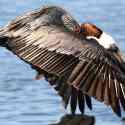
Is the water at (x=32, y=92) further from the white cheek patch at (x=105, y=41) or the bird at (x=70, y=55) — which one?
the white cheek patch at (x=105, y=41)

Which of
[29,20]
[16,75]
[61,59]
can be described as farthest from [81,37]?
[16,75]

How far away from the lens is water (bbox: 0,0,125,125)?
10.1 meters

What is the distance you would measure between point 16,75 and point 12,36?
234 cm

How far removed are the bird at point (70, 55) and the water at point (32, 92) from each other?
11.7 inches

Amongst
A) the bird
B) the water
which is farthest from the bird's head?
the water

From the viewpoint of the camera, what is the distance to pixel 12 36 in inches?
393

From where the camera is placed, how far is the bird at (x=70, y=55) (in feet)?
28.6

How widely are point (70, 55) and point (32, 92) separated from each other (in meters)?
2.34

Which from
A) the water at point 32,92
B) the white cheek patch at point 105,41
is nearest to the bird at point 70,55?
the white cheek patch at point 105,41

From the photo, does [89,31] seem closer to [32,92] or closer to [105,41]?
[105,41]

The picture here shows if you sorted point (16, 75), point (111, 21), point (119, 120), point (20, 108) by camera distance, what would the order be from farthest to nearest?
point (111, 21), point (16, 75), point (20, 108), point (119, 120)

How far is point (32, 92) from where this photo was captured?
37.1 ft

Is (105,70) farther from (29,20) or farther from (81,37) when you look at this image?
(29,20)

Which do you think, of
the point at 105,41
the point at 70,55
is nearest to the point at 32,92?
the point at 105,41
